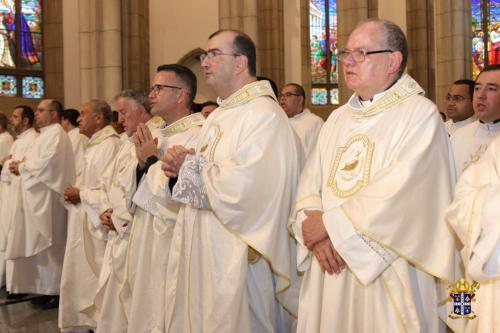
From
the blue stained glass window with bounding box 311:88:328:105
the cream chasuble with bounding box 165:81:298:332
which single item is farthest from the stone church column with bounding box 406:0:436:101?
the cream chasuble with bounding box 165:81:298:332

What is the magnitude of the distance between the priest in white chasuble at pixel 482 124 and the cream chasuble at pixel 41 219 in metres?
4.50

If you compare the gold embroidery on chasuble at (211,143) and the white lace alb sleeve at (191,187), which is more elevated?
the gold embroidery on chasuble at (211,143)

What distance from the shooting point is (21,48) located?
15.1 m

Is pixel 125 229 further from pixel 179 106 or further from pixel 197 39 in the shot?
pixel 197 39

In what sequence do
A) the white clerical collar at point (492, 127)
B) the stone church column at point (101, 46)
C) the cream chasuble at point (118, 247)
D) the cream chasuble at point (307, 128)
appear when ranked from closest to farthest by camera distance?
the white clerical collar at point (492, 127) < the cream chasuble at point (118, 247) < the cream chasuble at point (307, 128) < the stone church column at point (101, 46)

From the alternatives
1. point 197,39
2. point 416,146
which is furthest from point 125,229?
point 197,39

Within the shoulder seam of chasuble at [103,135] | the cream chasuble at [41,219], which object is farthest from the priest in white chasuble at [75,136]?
the shoulder seam of chasuble at [103,135]

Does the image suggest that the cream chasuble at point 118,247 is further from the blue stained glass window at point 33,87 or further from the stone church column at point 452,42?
the blue stained glass window at point 33,87

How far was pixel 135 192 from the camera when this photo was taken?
16.3ft

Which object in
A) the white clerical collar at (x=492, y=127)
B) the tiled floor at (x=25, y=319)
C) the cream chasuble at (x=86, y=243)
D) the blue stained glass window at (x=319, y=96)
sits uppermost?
the blue stained glass window at (x=319, y=96)

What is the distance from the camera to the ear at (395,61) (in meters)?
3.38

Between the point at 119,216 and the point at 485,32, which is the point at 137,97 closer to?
the point at 119,216

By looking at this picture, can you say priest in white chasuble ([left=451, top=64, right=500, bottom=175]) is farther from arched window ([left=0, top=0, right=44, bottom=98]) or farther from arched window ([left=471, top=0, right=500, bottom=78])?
arched window ([left=471, top=0, right=500, bottom=78])

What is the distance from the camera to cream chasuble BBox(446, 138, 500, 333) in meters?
2.74
